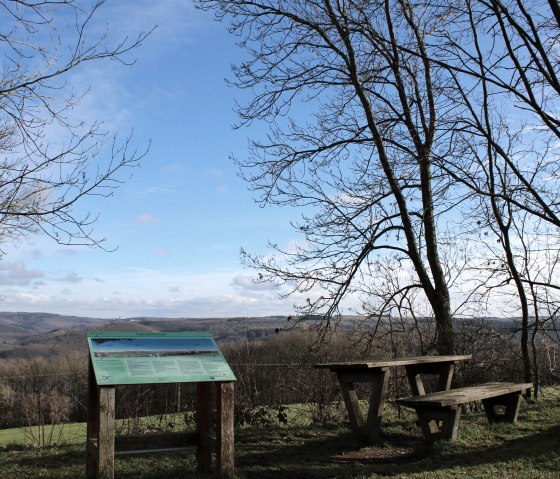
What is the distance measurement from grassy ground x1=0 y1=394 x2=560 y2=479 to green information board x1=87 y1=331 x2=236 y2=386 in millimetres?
1018

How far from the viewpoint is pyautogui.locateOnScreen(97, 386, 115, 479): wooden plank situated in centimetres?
445

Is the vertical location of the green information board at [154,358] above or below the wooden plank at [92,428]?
above

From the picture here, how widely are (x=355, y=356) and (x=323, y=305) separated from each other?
178 centimetres

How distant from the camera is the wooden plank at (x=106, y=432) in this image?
175 inches

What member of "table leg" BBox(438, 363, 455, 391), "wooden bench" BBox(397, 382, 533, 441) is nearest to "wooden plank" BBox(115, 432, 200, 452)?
"wooden bench" BBox(397, 382, 533, 441)

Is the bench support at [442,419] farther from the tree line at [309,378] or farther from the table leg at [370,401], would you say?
the tree line at [309,378]

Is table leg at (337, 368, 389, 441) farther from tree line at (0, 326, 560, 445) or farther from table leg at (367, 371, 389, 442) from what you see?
tree line at (0, 326, 560, 445)

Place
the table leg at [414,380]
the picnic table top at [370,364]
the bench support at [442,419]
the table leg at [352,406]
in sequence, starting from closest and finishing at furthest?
1. the bench support at [442,419]
2. the picnic table top at [370,364]
3. the table leg at [352,406]
4. the table leg at [414,380]

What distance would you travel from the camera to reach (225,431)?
4.99 metres

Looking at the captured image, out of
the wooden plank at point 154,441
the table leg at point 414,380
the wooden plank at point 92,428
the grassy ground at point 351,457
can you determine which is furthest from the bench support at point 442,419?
the wooden plank at point 92,428

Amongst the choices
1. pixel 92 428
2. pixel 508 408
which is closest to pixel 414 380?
pixel 508 408

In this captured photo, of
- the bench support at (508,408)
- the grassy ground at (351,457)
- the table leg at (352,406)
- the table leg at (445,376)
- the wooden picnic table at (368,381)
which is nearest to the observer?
the grassy ground at (351,457)

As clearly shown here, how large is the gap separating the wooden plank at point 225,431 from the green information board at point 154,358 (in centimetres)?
16

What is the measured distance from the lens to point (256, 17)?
9.64 metres
